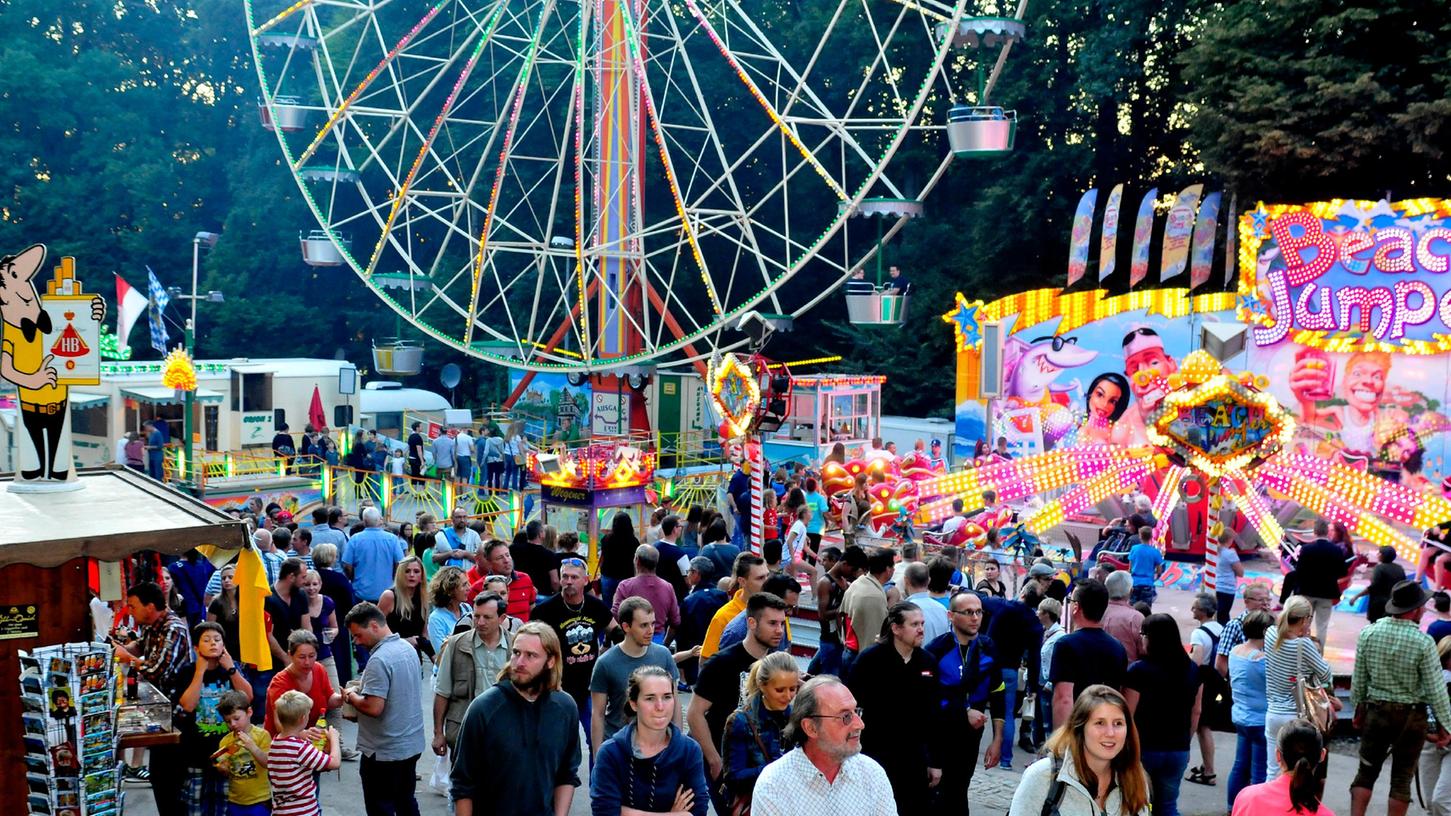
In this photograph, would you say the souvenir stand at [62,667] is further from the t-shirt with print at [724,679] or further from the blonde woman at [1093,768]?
the blonde woman at [1093,768]

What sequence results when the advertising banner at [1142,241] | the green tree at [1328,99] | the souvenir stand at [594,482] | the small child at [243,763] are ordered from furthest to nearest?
the advertising banner at [1142,241]
the green tree at [1328,99]
the souvenir stand at [594,482]
the small child at [243,763]

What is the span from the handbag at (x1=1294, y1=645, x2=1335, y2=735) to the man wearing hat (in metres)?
0.34

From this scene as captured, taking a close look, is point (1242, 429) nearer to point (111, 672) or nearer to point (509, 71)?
point (111, 672)

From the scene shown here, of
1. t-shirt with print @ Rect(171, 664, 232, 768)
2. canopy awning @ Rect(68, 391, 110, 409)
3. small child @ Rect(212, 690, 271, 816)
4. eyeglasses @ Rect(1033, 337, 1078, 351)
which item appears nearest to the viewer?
small child @ Rect(212, 690, 271, 816)

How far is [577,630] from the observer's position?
8812 mm

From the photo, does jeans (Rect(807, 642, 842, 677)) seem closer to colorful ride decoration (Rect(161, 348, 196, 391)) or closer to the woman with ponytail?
the woman with ponytail

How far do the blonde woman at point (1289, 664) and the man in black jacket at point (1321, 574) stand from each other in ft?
16.5

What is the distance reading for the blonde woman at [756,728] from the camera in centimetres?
640

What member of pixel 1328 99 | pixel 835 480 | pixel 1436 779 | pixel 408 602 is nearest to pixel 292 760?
pixel 408 602

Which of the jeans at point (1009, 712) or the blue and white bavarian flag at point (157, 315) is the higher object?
the blue and white bavarian flag at point (157, 315)

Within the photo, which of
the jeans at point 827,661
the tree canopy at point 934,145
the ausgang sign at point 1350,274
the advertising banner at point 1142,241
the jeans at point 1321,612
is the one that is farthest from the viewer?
the advertising banner at point 1142,241

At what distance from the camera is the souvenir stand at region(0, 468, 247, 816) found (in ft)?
23.8

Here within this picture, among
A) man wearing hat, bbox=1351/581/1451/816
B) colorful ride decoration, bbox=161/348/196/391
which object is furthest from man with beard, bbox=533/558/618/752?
colorful ride decoration, bbox=161/348/196/391

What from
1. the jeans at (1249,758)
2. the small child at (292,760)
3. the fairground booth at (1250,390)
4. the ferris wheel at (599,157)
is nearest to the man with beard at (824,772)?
the small child at (292,760)
